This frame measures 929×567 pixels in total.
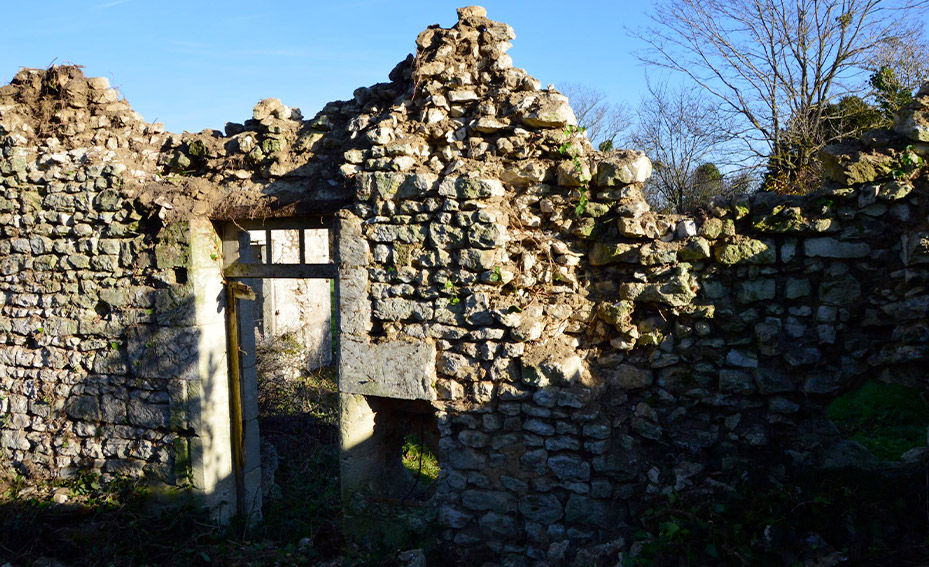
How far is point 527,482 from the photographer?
14.3 feet

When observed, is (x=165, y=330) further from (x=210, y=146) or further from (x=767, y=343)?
(x=767, y=343)

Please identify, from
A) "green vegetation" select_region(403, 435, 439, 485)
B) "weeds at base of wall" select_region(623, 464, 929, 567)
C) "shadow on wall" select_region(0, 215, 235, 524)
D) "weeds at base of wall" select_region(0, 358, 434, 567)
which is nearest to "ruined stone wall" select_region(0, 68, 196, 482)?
"shadow on wall" select_region(0, 215, 235, 524)

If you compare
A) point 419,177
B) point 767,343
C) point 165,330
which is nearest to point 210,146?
point 165,330

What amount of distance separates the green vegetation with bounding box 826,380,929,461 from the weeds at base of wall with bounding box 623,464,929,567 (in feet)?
5.26

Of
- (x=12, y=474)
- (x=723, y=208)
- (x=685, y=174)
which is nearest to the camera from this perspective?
(x=723, y=208)

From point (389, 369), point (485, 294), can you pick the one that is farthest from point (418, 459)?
point (485, 294)

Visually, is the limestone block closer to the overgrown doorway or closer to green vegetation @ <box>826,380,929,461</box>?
the overgrown doorway

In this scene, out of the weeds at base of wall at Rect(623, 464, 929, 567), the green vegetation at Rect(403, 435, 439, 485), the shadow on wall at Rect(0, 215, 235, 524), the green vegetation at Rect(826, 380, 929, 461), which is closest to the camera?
the weeds at base of wall at Rect(623, 464, 929, 567)

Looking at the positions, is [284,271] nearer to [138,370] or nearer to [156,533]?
[138,370]

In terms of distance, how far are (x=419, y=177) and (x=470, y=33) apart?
3.73 ft

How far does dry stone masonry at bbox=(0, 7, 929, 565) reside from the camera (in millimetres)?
3885

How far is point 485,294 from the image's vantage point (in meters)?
4.41

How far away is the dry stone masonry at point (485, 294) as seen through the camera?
12.7 ft

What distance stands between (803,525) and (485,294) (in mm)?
2230
